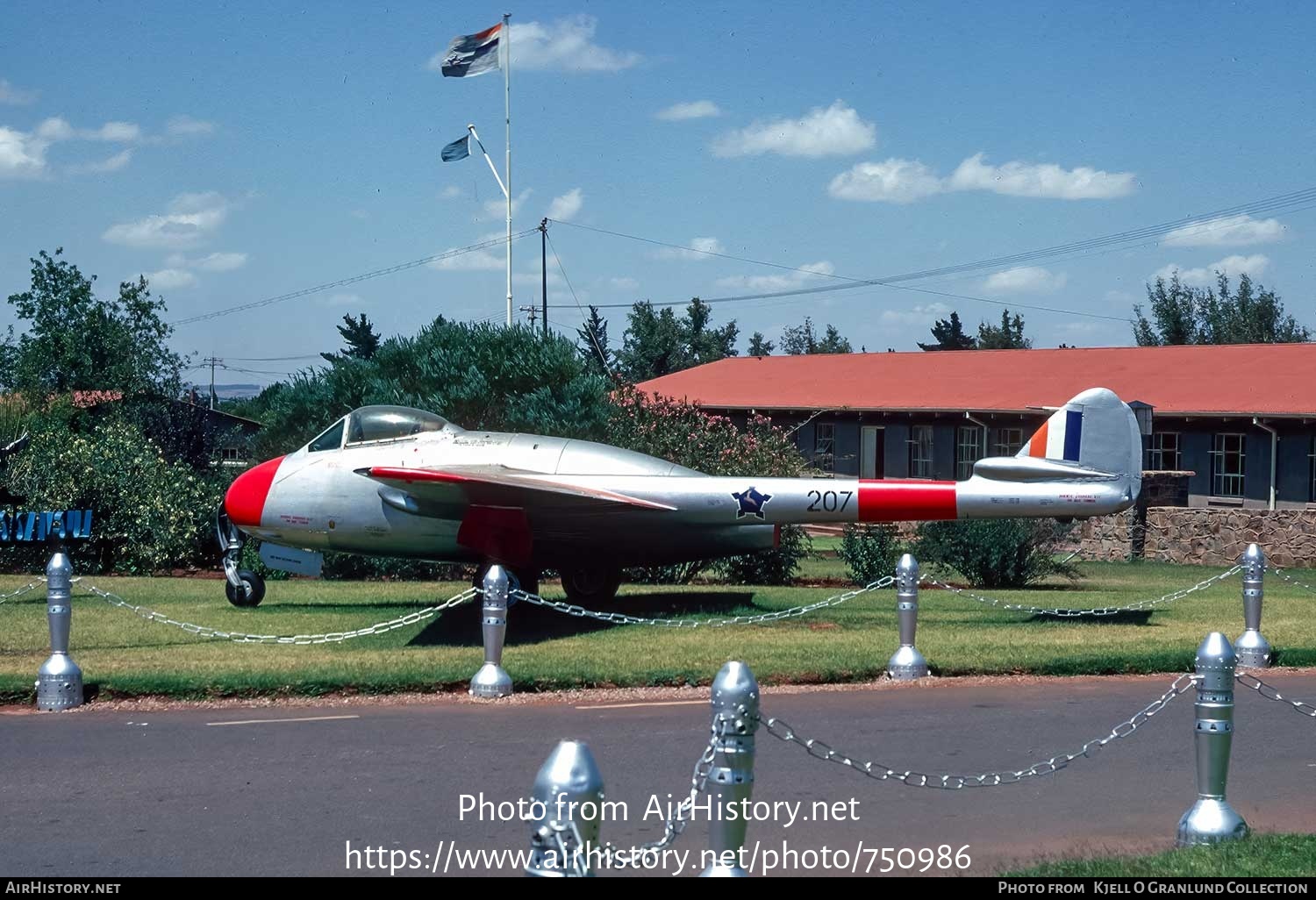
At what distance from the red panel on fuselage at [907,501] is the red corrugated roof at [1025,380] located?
14.9 meters

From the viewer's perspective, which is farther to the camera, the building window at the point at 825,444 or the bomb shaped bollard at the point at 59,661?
the building window at the point at 825,444

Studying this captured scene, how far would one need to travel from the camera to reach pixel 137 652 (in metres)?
13.8

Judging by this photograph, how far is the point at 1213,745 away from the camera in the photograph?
23.7 feet

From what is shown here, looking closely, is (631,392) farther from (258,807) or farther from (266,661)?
(258,807)

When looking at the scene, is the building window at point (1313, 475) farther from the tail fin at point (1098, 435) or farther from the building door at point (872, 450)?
the tail fin at point (1098, 435)

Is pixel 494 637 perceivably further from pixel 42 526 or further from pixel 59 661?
pixel 42 526

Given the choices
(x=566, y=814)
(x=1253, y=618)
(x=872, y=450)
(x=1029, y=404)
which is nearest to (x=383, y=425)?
(x=1253, y=618)

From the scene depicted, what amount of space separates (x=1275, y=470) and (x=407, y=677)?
24.5 m

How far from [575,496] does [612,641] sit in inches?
81.7

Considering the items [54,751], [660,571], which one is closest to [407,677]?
[54,751]

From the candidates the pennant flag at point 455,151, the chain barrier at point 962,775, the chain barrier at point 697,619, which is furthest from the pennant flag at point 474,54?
the chain barrier at point 962,775

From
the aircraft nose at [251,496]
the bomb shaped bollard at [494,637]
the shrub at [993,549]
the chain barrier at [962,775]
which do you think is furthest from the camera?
the shrub at [993,549]

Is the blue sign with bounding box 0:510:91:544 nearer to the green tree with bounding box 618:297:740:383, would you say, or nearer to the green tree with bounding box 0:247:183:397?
the green tree with bounding box 0:247:183:397

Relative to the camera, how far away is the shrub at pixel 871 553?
21.7 meters
